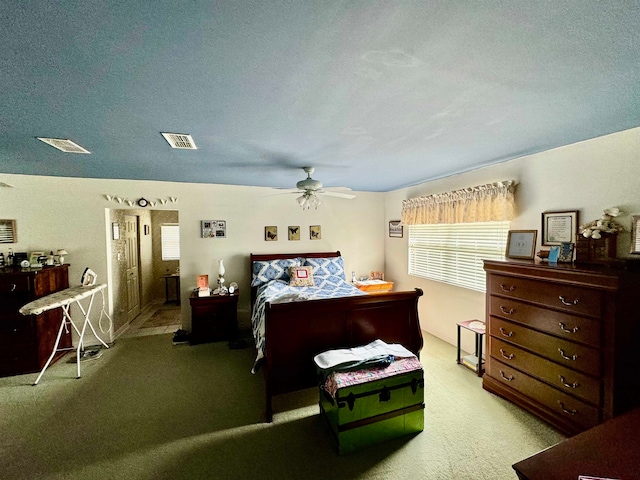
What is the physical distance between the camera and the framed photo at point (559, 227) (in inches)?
92.3

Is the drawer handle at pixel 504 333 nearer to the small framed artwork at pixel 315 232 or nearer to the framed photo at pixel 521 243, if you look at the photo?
the framed photo at pixel 521 243

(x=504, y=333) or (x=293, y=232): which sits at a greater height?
(x=293, y=232)

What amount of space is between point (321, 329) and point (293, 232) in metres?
2.50

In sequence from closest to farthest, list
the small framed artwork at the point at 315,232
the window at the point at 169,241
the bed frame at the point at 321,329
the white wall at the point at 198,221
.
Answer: the bed frame at the point at 321,329 → the white wall at the point at 198,221 → the small framed artwork at the point at 315,232 → the window at the point at 169,241

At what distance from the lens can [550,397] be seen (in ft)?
6.77

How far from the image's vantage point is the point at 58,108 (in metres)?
1.59

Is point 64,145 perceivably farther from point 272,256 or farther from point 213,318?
point 272,256

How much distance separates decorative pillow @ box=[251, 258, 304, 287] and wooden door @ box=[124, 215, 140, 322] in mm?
2423

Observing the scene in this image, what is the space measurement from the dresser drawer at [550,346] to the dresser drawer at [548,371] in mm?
48

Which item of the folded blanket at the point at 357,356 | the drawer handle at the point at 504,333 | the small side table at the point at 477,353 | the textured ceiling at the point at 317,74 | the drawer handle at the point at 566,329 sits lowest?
the small side table at the point at 477,353

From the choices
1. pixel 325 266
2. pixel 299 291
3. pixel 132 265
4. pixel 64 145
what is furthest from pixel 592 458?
pixel 132 265

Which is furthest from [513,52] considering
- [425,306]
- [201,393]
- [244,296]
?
[244,296]

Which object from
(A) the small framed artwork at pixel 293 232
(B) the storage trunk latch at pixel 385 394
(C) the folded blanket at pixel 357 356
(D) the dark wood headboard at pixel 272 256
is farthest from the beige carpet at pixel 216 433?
(A) the small framed artwork at pixel 293 232

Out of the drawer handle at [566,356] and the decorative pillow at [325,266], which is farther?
the decorative pillow at [325,266]
